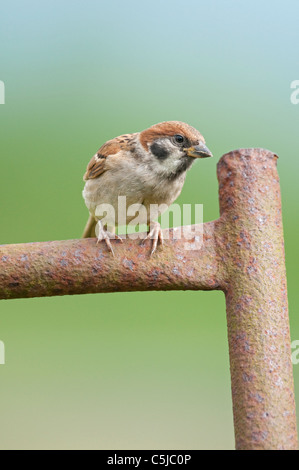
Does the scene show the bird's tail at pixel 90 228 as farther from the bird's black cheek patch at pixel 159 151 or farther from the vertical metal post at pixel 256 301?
the vertical metal post at pixel 256 301

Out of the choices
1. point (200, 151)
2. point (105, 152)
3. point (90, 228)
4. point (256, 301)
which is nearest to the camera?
point (256, 301)

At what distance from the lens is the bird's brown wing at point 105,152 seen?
6.99 ft

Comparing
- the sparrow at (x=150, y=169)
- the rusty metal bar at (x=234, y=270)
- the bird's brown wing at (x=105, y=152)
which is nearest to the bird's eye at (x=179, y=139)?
the sparrow at (x=150, y=169)

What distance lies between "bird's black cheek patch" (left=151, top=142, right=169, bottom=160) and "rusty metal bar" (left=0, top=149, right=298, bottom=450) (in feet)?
2.58

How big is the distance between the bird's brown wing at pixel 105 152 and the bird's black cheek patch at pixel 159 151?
13cm

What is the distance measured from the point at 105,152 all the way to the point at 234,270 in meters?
1.18

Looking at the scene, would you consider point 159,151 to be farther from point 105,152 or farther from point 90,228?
point 90,228

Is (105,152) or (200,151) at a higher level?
(105,152)

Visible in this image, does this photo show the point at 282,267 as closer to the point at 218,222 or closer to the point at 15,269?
the point at 218,222

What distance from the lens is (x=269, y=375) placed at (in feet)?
3.43

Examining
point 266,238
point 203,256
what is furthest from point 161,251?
point 266,238

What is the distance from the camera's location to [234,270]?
112 centimetres

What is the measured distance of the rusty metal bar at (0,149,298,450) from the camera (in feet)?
3.48

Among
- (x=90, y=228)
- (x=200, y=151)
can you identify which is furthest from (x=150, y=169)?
(x=90, y=228)
